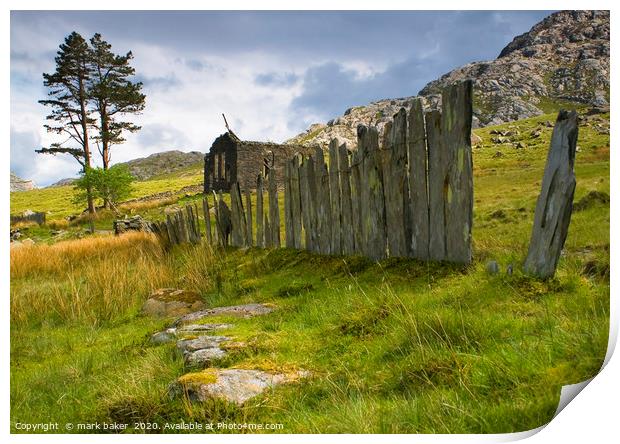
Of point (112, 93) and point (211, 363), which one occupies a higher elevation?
point (112, 93)

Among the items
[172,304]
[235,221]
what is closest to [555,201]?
[172,304]

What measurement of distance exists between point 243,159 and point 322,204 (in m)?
18.3

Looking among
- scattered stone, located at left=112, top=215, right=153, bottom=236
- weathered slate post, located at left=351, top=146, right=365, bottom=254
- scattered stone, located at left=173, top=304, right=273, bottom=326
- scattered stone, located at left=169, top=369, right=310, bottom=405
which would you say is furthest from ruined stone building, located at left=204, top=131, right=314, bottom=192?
scattered stone, located at left=169, top=369, right=310, bottom=405

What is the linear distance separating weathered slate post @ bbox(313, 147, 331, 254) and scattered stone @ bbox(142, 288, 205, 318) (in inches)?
65.4

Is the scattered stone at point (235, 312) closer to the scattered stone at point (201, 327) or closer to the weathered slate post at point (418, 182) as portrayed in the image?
the scattered stone at point (201, 327)

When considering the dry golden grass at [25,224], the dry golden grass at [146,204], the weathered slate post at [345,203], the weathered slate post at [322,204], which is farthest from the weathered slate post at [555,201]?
the dry golden grass at [146,204]

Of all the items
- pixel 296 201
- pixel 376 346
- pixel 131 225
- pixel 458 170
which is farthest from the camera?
pixel 131 225

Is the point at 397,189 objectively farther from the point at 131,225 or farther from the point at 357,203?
the point at 131,225

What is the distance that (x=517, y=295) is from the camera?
315cm

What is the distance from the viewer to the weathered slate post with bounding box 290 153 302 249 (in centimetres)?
702

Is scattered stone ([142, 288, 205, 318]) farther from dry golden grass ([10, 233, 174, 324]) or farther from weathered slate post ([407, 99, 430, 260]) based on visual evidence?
weathered slate post ([407, 99, 430, 260])

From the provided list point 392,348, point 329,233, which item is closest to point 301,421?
point 392,348

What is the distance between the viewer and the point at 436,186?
4047mm

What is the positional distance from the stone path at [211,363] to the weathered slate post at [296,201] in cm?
249
